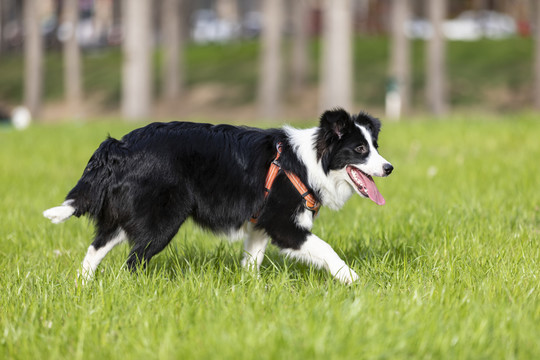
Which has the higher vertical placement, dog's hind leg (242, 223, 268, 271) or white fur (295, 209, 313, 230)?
white fur (295, 209, 313, 230)

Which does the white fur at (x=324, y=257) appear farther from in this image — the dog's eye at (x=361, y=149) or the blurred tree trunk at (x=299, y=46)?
the blurred tree trunk at (x=299, y=46)

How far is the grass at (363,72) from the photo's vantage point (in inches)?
1069

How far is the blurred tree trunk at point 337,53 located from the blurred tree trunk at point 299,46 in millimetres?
11065

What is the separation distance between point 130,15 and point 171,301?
1512 centimetres

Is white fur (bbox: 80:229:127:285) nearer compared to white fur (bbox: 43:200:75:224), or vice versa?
white fur (bbox: 43:200:75:224)

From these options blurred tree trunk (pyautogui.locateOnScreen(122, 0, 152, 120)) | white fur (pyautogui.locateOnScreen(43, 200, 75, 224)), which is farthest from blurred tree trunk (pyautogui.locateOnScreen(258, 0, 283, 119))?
white fur (pyautogui.locateOnScreen(43, 200, 75, 224))

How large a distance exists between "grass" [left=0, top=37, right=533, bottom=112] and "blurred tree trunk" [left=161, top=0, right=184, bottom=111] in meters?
2.17

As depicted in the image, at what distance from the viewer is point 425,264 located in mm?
4234

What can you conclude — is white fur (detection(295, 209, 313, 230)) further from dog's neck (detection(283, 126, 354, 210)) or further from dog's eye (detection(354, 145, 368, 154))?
dog's eye (detection(354, 145, 368, 154))

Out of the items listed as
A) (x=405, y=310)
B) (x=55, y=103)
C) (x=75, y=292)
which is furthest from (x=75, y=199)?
(x=55, y=103)

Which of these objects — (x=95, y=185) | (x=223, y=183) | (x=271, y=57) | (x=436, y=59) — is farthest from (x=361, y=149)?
(x=436, y=59)

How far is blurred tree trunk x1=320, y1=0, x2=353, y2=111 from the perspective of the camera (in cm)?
1522

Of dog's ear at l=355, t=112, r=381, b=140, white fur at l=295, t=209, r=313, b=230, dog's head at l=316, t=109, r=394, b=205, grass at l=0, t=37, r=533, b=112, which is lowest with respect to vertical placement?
grass at l=0, t=37, r=533, b=112

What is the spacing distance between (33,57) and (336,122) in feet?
78.7
